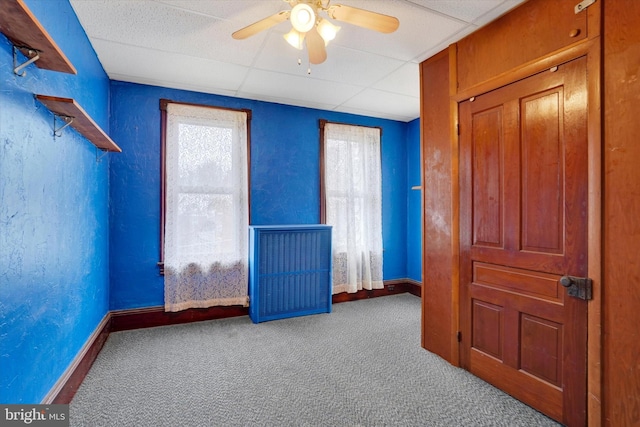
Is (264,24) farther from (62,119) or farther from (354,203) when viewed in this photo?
(354,203)

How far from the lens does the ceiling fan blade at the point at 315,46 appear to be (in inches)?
76.5

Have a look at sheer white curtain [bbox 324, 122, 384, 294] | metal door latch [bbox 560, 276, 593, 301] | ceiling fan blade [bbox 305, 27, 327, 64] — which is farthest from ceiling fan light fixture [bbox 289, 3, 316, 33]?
sheer white curtain [bbox 324, 122, 384, 294]

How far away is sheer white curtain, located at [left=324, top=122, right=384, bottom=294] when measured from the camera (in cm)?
438

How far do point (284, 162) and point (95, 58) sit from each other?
2.18 meters

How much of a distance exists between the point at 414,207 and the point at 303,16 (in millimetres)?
3672

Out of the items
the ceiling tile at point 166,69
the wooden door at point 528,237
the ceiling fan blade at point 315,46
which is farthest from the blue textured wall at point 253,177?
the wooden door at point 528,237

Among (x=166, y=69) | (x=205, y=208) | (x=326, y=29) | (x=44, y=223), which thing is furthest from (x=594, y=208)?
(x=166, y=69)

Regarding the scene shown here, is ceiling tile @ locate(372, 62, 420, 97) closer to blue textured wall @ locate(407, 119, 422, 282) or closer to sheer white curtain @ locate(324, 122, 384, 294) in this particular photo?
sheer white curtain @ locate(324, 122, 384, 294)

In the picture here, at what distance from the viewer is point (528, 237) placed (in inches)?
80.8

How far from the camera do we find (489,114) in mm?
2303

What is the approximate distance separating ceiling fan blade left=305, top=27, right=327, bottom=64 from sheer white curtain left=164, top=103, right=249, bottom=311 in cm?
194

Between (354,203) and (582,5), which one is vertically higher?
(582,5)

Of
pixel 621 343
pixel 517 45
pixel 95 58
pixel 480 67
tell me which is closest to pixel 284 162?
pixel 95 58

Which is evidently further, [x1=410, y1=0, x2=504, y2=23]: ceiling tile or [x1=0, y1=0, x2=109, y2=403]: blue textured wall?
[x1=410, y1=0, x2=504, y2=23]: ceiling tile
